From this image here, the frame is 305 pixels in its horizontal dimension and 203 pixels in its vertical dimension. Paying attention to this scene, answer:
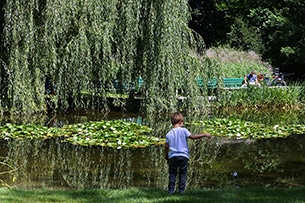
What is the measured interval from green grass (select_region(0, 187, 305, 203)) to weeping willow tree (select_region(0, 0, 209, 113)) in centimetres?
796

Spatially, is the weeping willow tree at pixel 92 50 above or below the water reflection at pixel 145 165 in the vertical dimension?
above

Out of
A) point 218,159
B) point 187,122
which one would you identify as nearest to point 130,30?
point 187,122

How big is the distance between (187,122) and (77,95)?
11.2ft

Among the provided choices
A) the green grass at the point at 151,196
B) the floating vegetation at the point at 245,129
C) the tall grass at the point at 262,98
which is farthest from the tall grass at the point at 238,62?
the green grass at the point at 151,196

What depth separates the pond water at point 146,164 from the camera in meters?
8.91

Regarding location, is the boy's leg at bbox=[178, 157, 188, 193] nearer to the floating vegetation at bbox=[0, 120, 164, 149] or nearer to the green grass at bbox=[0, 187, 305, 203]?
the green grass at bbox=[0, 187, 305, 203]

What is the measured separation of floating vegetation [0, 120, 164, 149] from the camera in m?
12.1

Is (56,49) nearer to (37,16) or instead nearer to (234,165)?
(37,16)

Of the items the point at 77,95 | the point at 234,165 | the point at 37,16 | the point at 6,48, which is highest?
the point at 37,16

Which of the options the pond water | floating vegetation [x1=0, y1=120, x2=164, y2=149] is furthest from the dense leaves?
floating vegetation [x1=0, y1=120, x2=164, y2=149]

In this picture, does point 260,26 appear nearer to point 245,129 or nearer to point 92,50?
point 92,50

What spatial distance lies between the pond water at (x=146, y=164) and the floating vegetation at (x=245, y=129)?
42 cm

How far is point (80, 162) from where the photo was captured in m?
10.4

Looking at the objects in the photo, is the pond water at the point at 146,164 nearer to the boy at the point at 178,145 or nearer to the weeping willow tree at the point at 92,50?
the boy at the point at 178,145
